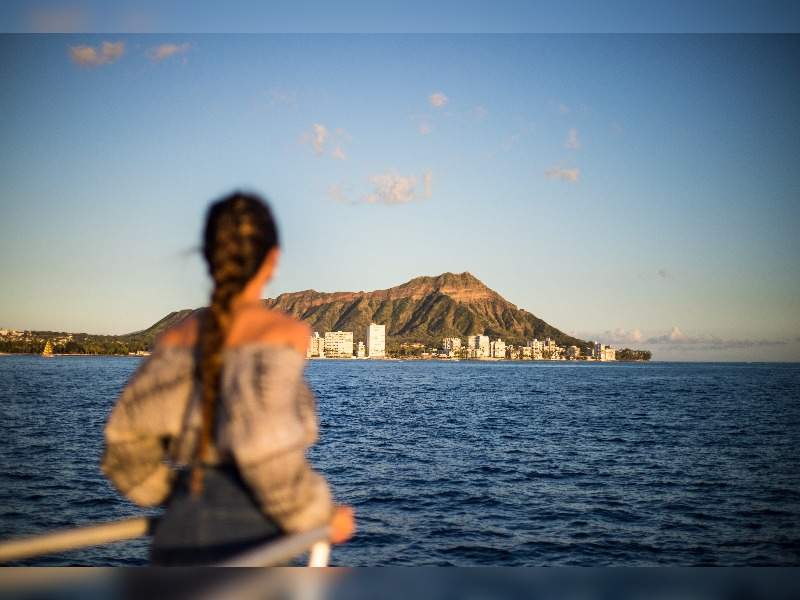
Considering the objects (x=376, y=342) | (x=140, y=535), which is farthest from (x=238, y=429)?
(x=376, y=342)

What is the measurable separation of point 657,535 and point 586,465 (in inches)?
282

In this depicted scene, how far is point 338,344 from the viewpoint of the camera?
174 m

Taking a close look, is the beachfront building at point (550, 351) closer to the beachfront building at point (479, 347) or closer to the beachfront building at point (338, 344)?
the beachfront building at point (479, 347)

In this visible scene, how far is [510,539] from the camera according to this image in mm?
11148

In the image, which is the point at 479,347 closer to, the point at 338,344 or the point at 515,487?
the point at 338,344

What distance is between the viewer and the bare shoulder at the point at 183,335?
1416 mm

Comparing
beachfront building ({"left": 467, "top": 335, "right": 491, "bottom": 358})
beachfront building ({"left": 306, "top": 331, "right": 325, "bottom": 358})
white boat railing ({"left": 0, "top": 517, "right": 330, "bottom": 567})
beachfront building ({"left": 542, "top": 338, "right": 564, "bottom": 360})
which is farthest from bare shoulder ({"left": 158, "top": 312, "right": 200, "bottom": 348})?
beachfront building ({"left": 542, "top": 338, "right": 564, "bottom": 360})

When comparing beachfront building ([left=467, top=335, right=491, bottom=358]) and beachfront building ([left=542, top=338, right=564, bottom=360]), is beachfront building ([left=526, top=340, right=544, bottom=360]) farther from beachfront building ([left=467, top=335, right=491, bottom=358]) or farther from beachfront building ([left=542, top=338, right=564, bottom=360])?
beachfront building ([left=467, top=335, right=491, bottom=358])

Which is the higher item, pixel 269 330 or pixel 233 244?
pixel 233 244

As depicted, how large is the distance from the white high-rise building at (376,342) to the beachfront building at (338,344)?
5.61 m

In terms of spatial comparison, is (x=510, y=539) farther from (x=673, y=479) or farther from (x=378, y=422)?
(x=378, y=422)

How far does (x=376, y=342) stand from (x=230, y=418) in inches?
6721

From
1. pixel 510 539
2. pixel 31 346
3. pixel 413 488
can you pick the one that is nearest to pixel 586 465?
pixel 413 488

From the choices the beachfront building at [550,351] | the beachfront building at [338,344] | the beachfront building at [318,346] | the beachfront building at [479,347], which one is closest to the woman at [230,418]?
the beachfront building at [318,346]
